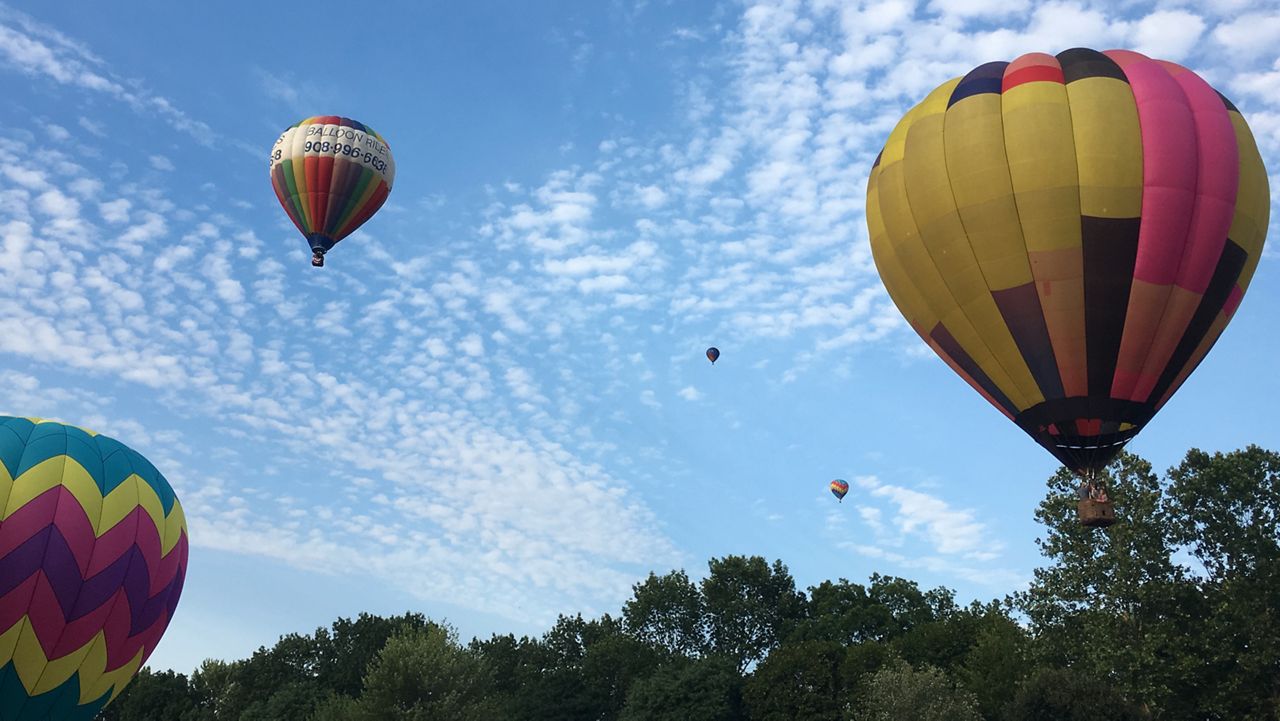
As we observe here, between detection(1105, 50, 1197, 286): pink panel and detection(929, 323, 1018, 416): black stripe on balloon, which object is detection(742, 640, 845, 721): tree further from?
detection(1105, 50, 1197, 286): pink panel

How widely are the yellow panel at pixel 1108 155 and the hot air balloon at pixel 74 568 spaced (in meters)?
29.3

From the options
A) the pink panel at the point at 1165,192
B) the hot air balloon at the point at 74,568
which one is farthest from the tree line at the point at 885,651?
the pink panel at the point at 1165,192

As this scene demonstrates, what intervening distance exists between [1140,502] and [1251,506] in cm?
396

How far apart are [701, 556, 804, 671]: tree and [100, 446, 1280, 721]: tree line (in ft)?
0.44

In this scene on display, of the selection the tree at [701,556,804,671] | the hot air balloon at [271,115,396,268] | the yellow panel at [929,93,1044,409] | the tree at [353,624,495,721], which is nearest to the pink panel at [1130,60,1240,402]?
the yellow panel at [929,93,1044,409]

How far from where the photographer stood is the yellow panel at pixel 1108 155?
22016mm

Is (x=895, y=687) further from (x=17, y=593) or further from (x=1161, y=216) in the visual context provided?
(x=17, y=593)

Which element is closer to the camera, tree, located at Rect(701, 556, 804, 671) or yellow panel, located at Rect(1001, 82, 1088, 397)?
yellow panel, located at Rect(1001, 82, 1088, 397)

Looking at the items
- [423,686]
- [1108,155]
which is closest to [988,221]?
[1108,155]

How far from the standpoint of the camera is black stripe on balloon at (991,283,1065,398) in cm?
2264

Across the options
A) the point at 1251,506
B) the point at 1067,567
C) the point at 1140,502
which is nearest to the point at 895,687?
the point at 1067,567

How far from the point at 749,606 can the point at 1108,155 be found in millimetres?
53785

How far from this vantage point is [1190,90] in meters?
23.4

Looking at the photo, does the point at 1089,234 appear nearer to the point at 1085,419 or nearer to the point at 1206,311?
the point at 1206,311
